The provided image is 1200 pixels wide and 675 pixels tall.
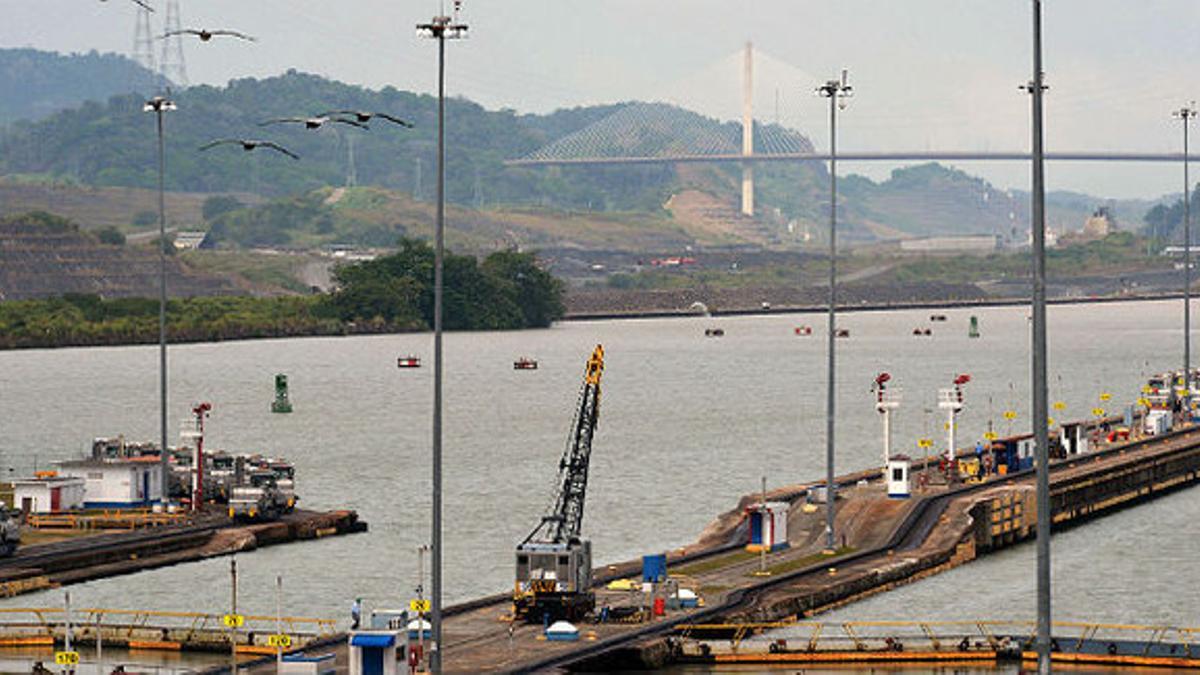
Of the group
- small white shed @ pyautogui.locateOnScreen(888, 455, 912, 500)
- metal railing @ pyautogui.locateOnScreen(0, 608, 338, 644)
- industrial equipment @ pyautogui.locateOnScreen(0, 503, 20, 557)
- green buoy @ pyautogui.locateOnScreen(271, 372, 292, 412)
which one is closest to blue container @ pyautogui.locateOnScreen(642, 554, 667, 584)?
metal railing @ pyautogui.locateOnScreen(0, 608, 338, 644)

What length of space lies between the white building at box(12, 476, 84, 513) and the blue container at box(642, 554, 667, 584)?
28.9 metres

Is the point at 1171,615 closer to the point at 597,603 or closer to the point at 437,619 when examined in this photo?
the point at 597,603

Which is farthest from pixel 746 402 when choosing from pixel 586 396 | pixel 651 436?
pixel 586 396

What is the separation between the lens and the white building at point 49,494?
296ft

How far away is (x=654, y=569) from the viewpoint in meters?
70.4

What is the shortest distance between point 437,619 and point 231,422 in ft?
386

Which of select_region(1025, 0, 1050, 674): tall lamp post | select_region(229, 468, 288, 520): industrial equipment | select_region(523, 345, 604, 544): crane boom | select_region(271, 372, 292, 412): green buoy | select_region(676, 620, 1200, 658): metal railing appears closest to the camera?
select_region(1025, 0, 1050, 674): tall lamp post

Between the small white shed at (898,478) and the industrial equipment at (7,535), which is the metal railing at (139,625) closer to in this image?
the industrial equipment at (7,535)

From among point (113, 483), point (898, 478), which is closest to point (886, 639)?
point (898, 478)

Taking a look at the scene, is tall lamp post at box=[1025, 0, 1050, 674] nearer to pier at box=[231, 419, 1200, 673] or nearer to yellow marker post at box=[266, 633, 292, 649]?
pier at box=[231, 419, 1200, 673]

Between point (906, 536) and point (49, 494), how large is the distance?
3140 centimetres

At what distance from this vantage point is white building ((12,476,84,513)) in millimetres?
90312

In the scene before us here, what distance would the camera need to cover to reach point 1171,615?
7538cm

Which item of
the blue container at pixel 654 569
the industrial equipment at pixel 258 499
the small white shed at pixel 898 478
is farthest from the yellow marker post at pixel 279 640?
the small white shed at pixel 898 478
